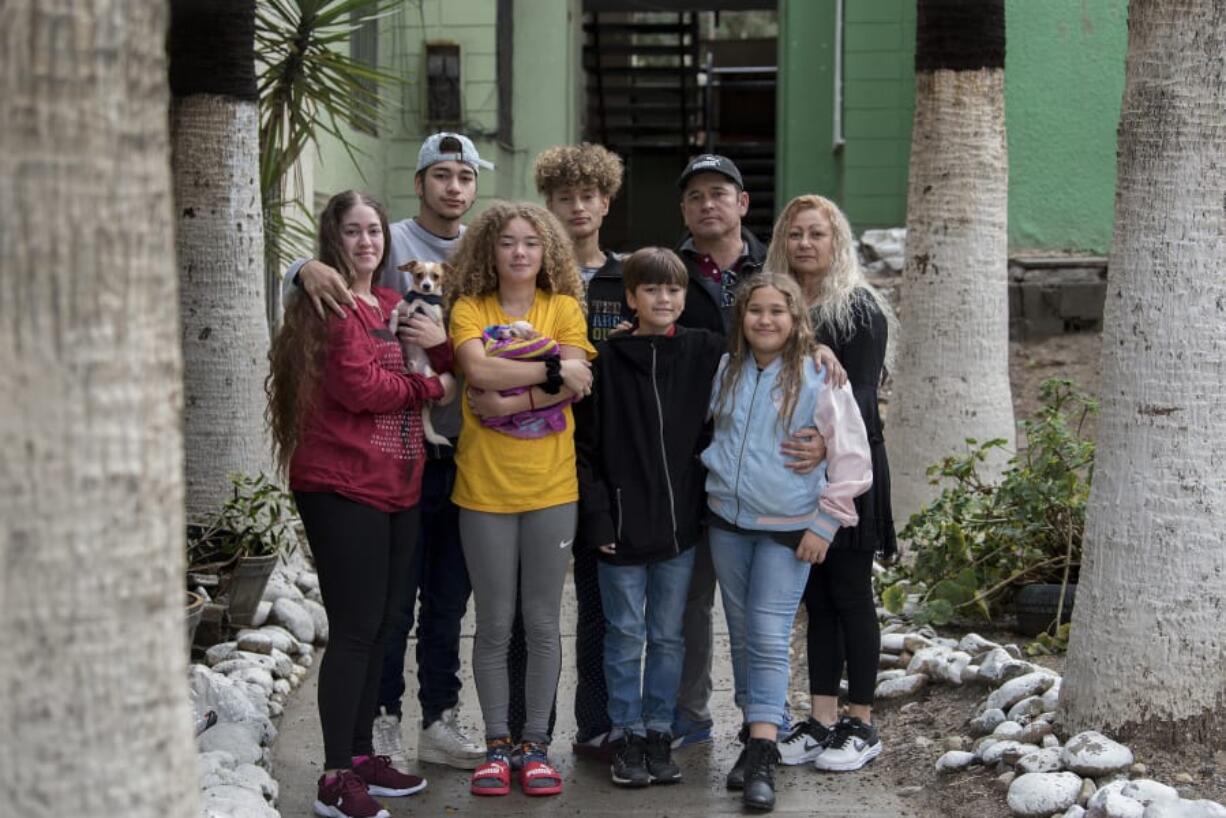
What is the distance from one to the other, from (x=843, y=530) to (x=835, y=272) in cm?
82

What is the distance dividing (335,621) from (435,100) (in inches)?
408

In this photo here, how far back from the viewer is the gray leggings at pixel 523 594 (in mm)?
4641

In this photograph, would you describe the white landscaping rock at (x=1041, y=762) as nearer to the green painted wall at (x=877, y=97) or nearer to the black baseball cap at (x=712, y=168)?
the black baseball cap at (x=712, y=168)

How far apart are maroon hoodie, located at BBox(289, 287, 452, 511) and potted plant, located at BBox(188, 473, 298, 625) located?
6.67 feet

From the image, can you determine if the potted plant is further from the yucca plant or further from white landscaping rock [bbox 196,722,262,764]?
the yucca plant

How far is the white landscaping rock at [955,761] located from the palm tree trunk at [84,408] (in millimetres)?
3160

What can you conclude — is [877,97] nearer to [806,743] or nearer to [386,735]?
[806,743]

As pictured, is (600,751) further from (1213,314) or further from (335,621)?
(1213,314)

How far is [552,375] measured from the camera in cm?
453

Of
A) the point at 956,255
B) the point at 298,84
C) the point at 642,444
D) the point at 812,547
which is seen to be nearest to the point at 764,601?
the point at 812,547

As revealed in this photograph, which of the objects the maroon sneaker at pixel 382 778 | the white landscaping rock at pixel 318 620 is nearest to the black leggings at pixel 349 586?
the maroon sneaker at pixel 382 778

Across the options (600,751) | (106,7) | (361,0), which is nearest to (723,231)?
(600,751)

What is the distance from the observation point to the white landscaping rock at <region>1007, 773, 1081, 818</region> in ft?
14.4

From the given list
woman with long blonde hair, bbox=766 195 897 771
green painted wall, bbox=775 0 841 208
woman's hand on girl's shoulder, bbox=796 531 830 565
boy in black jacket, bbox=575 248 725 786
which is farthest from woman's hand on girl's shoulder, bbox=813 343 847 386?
green painted wall, bbox=775 0 841 208
